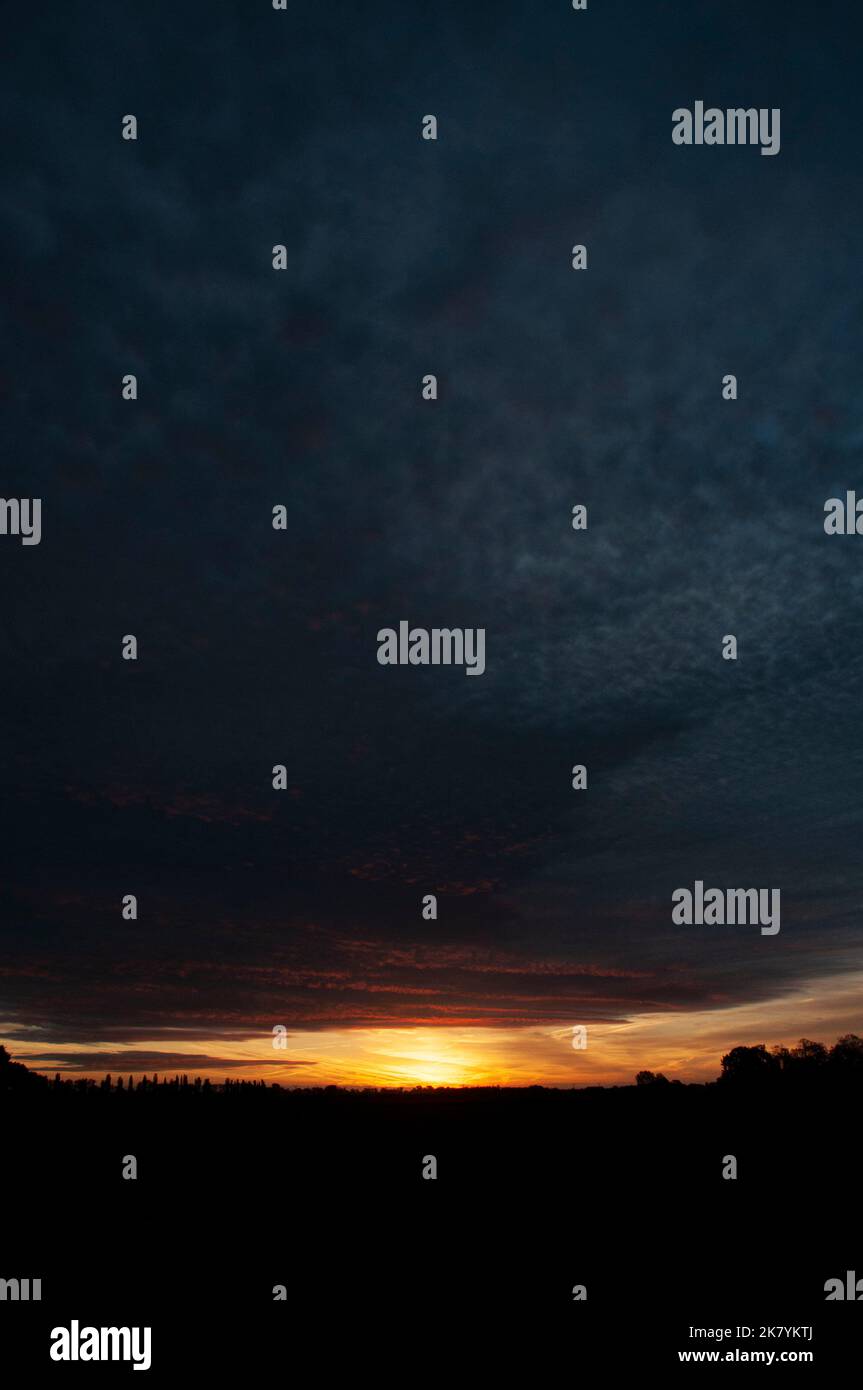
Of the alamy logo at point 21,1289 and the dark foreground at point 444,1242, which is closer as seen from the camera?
the dark foreground at point 444,1242

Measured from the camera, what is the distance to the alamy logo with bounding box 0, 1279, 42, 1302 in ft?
101

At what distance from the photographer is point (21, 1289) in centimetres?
3158

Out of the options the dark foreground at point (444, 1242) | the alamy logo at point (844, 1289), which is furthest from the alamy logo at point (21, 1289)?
the alamy logo at point (844, 1289)

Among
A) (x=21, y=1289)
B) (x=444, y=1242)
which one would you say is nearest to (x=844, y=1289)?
(x=444, y=1242)

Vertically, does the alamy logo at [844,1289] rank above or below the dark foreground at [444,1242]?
above

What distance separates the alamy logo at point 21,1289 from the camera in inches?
1217
